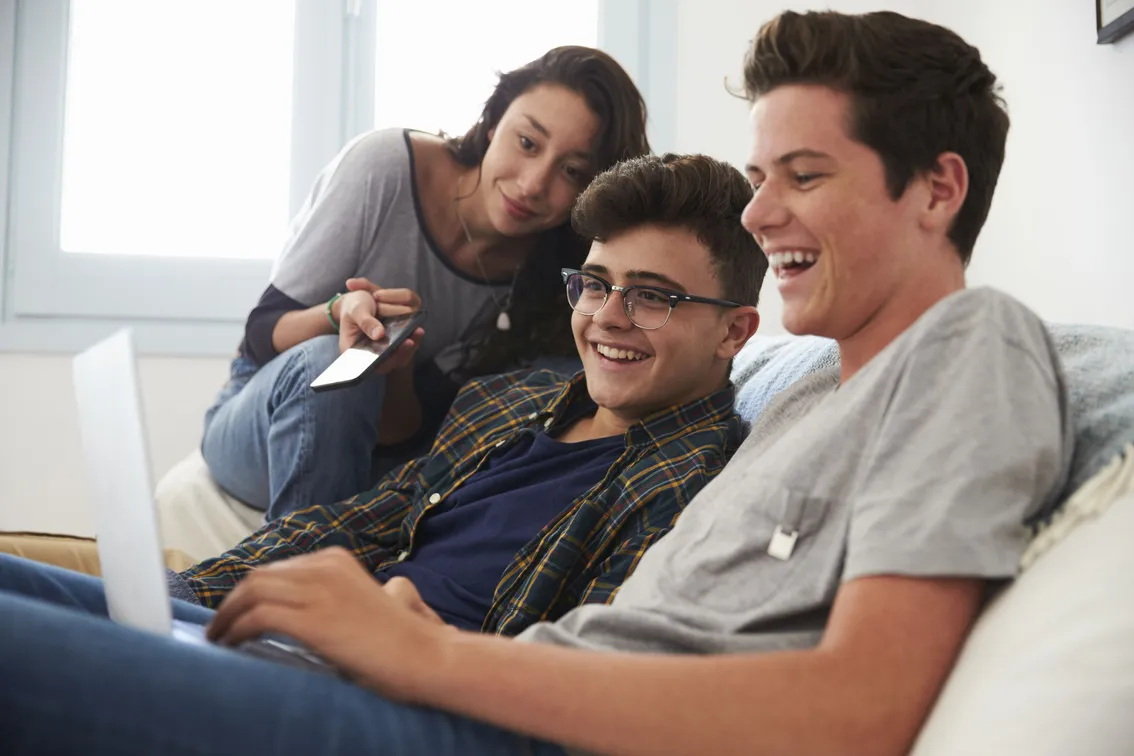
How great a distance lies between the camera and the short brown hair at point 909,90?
0.92 meters

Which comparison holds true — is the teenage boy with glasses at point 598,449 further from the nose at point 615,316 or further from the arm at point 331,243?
the arm at point 331,243

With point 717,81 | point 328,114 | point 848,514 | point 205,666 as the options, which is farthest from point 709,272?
point 328,114

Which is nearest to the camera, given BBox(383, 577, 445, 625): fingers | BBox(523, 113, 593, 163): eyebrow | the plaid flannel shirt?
BBox(383, 577, 445, 625): fingers

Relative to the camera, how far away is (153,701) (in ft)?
2.03

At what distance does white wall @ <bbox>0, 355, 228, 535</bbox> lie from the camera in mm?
2869

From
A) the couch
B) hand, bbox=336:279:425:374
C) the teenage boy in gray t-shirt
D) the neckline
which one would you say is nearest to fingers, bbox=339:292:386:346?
hand, bbox=336:279:425:374

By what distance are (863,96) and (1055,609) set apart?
0.46m

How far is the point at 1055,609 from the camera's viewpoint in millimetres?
703

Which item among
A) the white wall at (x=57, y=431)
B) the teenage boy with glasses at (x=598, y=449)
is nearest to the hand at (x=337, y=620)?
the teenage boy with glasses at (x=598, y=449)

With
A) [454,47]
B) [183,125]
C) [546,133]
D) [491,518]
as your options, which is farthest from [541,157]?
[183,125]

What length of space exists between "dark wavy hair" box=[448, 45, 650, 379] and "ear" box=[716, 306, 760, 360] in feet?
1.69

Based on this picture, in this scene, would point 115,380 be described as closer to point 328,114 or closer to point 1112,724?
point 1112,724

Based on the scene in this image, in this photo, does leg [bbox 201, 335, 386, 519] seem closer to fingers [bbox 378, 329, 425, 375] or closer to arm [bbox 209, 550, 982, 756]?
fingers [bbox 378, 329, 425, 375]

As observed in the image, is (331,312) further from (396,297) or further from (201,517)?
(201,517)
